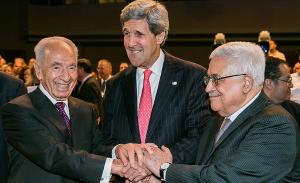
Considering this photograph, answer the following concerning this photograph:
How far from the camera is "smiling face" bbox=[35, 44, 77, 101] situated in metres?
2.98

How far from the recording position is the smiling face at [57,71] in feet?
9.78

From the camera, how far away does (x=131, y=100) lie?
337cm

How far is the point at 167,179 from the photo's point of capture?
104 inches

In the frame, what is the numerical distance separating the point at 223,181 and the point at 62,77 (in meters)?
1.09

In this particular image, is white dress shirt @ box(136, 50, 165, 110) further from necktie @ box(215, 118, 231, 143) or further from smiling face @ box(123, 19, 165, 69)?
necktie @ box(215, 118, 231, 143)

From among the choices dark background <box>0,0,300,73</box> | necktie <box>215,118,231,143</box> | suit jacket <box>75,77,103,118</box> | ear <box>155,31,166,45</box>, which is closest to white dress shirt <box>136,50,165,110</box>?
ear <box>155,31,166,45</box>

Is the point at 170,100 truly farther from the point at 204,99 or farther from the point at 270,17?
the point at 270,17

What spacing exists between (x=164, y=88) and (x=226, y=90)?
794 millimetres

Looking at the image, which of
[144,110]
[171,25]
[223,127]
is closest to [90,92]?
[144,110]

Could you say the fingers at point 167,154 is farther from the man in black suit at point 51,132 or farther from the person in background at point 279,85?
the person in background at point 279,85

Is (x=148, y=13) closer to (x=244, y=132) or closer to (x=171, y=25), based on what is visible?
(x=244, y=132)

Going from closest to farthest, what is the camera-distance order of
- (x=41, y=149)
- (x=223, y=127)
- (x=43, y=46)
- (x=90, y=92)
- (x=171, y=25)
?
(x=223, y=127)
(x=41, y=149)
(x=43, y=46)
(x=90, y=92)
(x=171, y=25)

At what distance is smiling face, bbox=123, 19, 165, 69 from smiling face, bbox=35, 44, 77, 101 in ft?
1.38

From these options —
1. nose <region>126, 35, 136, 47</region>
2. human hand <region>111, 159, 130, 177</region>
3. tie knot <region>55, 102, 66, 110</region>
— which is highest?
nose <region>126, 35, 136, 47</region>
